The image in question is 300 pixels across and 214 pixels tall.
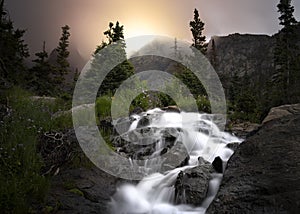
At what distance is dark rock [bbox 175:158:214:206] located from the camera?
5484 millimetres

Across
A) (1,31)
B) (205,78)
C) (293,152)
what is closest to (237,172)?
(293,152)

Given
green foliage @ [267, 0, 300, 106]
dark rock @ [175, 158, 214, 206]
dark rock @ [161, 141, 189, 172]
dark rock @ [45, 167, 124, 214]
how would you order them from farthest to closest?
green foliage @ [267, 0, 300, 106] < dark rock @ [161, 141, 189, 172] < dark rock @ [175, 158, 214, 206] < dark rock @ [45, 167, 124, 214]

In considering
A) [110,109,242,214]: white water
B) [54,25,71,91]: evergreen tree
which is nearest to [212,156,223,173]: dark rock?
[110,109,242,214]: white water

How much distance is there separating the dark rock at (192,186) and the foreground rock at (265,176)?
3.34 ft

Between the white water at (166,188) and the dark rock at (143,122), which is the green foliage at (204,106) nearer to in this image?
the white water at (166,188)

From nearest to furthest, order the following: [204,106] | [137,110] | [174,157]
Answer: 1. [174,157]
2. [137,110]
3. [204,106]

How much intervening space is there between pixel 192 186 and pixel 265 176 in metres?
1.84

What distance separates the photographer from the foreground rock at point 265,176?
146 inches

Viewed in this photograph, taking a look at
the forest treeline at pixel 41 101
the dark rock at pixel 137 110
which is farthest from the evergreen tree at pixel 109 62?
the dark rock at pixel 137 110

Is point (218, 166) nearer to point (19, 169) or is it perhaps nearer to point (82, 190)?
point (82, 190)

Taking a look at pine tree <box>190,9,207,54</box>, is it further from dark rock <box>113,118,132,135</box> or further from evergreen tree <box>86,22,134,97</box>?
dark rock <box>113,118,132,135</box>

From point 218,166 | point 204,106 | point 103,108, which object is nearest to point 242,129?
point 204,106

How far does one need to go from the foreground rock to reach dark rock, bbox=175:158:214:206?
102 cm

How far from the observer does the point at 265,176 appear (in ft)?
13.7
